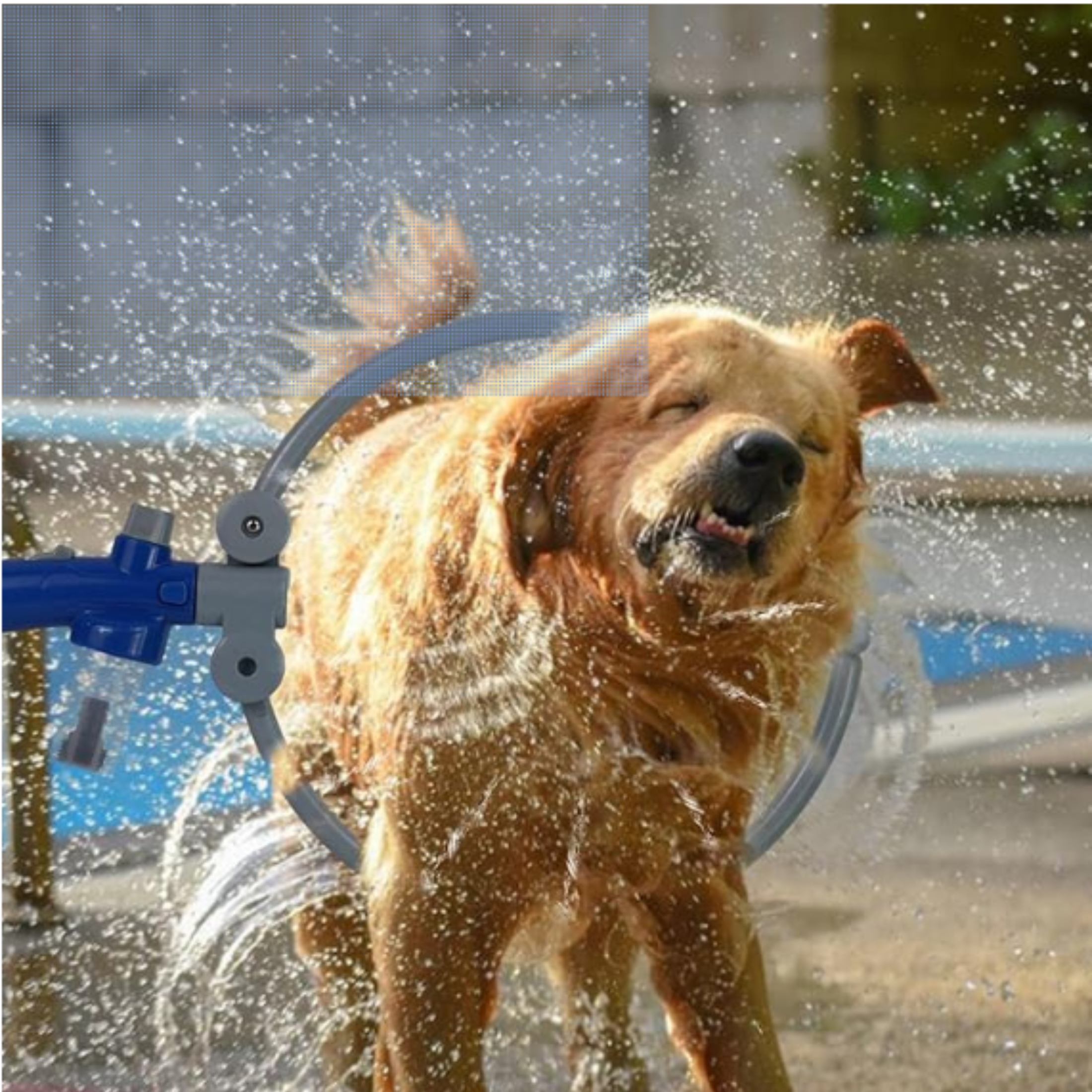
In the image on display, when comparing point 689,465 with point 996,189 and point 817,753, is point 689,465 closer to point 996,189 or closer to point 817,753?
point 817,753

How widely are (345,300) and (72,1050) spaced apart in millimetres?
810

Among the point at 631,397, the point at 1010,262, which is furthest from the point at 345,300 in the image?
the point at 1010,262

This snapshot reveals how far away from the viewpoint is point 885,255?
74.2 inches

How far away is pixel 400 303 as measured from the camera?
1.76 meters

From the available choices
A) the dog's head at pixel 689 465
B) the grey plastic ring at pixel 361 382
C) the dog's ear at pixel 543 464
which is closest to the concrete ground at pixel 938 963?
the grey plastic ring at pixel 361 382

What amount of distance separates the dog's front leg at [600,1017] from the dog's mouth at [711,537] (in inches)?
16.1

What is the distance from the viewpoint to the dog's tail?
5.73 feet

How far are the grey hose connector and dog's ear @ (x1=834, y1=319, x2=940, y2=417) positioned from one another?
0.21 m

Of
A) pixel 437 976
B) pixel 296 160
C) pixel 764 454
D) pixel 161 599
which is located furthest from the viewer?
pixel 296 160

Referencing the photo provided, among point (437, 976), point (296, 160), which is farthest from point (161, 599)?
point (296, 160)

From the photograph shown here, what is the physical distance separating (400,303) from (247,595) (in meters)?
0.64

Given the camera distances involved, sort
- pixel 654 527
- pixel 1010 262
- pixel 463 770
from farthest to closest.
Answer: pixel 1010 262, pixel 463 770, pixel 654 527

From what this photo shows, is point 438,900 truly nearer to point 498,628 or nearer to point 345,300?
point 498,628

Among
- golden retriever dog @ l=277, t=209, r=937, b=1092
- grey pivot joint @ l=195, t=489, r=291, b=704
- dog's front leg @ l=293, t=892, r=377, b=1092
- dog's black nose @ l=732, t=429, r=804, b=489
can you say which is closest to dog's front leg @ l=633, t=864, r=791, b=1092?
golden retriever dog @ l=277, t=209, r=937, b=1092
